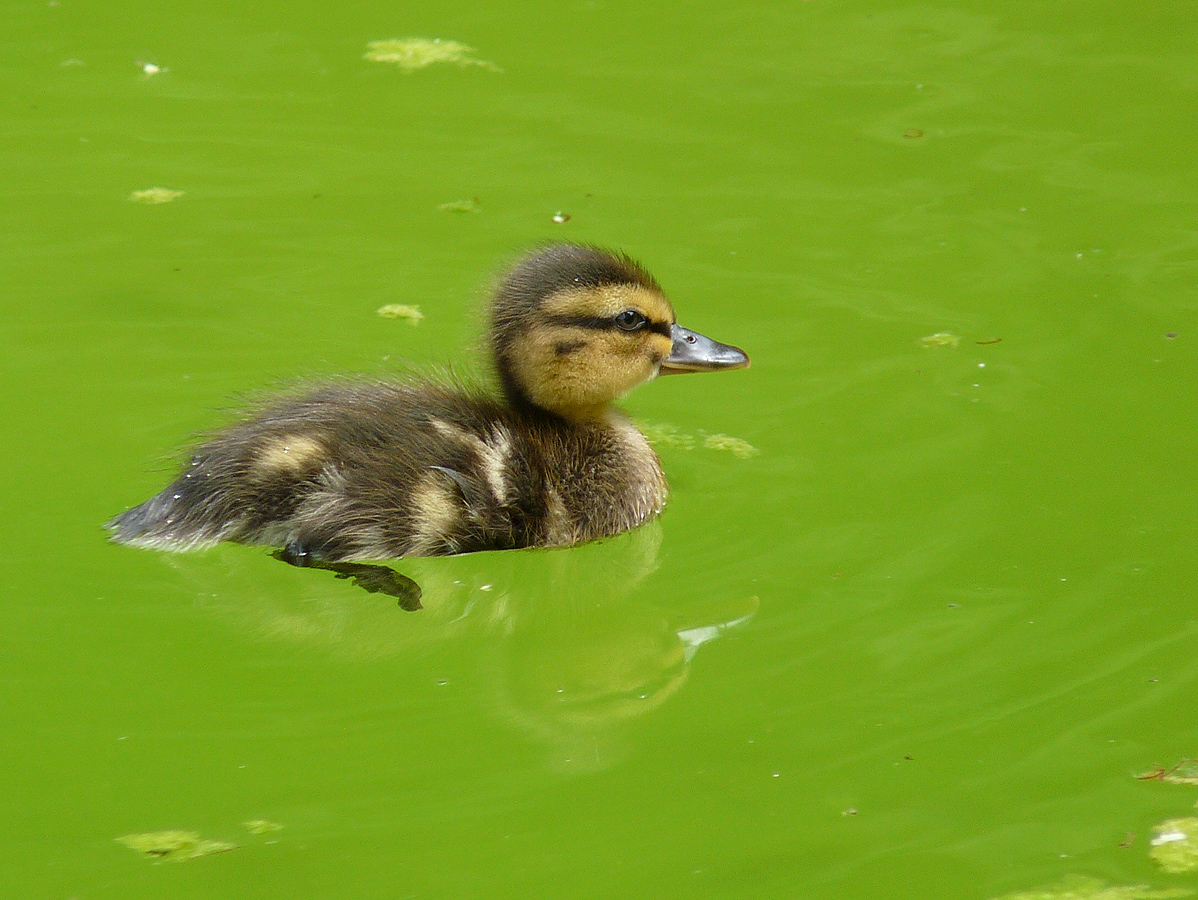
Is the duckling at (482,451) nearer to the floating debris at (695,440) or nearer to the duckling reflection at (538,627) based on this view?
the duckling reflection at (538,627)

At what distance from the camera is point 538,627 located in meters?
3.37

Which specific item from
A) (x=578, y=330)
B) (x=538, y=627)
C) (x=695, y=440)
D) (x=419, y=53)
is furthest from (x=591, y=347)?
(x=419, y=53)

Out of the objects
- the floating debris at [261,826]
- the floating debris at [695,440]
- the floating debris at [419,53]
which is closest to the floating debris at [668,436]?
the floating debris at [695,440]

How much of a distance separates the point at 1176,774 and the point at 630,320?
5.27 ft

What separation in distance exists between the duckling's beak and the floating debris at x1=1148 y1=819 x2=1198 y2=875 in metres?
1.61

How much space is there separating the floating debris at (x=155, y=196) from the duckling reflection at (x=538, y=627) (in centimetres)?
204

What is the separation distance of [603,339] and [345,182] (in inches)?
77.5

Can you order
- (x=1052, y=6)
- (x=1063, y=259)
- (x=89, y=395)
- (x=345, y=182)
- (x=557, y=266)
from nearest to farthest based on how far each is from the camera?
(x=557, y=266), (x=89, y=395), (x=1063, y=259), (x=345, y=182), (x=1052, y=6)

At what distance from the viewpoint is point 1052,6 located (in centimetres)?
669

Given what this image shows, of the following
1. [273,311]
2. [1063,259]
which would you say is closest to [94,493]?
[273,311]

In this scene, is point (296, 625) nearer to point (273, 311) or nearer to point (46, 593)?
point (46, 593)

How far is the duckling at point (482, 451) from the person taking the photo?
350 cm

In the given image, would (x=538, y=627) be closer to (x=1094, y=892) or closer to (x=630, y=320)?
(x=630, y=320)

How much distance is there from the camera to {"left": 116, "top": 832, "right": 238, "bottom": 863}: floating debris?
8.51 feet
